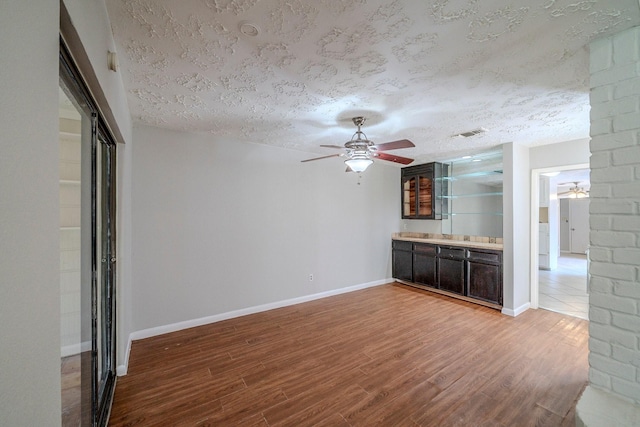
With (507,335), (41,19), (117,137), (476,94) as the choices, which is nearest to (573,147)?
(476,94)

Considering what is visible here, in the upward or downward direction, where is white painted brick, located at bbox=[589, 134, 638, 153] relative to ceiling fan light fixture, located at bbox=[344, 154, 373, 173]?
downward

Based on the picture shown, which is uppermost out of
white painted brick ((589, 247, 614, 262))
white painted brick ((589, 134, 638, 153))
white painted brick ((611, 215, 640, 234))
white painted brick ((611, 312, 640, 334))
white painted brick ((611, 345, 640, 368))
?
white painted brick ((589, 134, 638, 153))

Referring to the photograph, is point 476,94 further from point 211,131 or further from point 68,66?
point 211,131

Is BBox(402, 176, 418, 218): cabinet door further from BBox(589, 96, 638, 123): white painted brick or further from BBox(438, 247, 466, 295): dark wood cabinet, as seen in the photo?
BBox(589, 96, 638, 123): white painted brick

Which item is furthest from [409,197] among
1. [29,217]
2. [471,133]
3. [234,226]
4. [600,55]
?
[29,217]

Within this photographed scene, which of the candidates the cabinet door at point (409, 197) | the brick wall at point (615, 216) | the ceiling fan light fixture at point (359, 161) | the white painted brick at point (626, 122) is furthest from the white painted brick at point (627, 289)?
the cabinet door at point (409, 197)

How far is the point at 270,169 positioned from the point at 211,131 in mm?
989

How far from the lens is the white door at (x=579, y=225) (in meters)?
8.98

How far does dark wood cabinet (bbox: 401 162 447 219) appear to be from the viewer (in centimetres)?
504

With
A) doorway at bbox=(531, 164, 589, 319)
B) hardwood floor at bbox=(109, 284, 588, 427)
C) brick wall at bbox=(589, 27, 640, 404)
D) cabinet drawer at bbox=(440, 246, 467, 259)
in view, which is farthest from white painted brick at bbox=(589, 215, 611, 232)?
cabinet drawer at bbox=(440, 246, 467, 259)

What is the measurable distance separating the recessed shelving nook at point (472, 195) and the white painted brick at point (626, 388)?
3.18 m

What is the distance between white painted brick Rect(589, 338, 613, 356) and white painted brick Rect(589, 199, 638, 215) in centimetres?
75

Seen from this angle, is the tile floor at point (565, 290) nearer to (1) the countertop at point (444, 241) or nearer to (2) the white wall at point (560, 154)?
(1) the countertop at point (444, 241)

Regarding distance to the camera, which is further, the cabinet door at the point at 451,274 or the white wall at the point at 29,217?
the cabinet door at the point at 451,274
